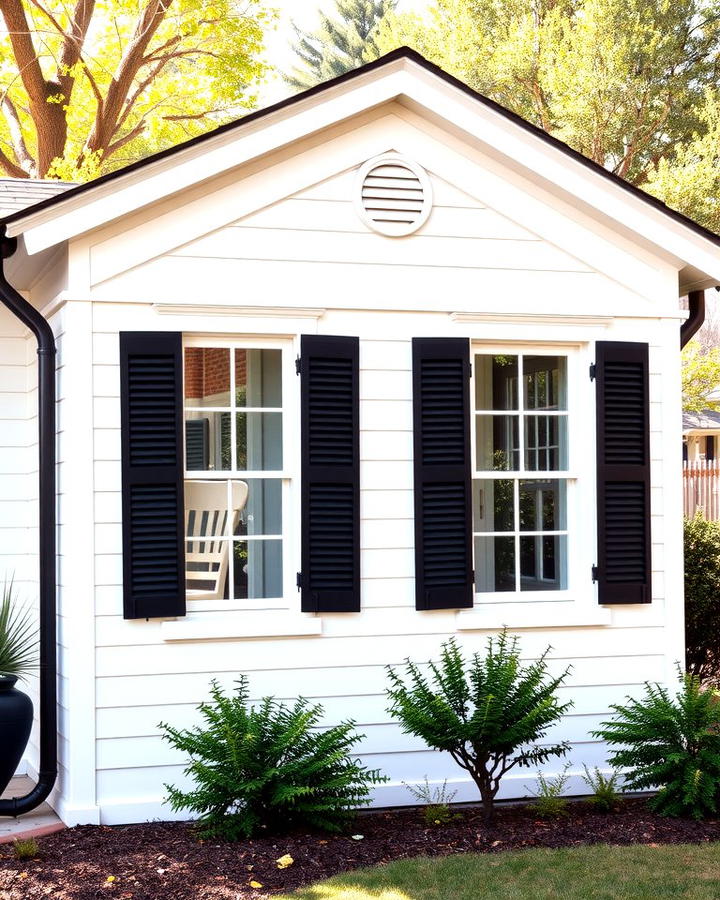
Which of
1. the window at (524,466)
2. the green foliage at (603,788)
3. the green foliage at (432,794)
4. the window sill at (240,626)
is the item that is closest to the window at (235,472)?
the window sill at (240,626)

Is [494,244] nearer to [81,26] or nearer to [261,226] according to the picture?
[261,226]

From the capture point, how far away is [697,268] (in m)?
7.33

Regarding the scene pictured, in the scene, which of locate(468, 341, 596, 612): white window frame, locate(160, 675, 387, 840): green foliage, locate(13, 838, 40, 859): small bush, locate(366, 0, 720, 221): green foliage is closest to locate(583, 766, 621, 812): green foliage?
locate(468, 341, 596, 612): white window frame

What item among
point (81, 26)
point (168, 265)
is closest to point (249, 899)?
point (168, 265)

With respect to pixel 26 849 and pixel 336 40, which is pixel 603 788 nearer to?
pixel 26 849

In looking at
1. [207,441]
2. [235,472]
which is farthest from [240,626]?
[207,441]

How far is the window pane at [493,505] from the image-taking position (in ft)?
24.3

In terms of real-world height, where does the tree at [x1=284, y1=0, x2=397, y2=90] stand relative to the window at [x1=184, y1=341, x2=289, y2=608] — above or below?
above

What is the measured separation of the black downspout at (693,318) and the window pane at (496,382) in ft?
3.88

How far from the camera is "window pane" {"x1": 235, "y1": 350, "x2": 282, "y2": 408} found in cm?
699

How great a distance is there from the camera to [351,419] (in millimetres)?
6836

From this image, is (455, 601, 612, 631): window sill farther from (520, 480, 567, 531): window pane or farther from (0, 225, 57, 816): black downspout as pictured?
(0, 225, 57, 816): black downspout

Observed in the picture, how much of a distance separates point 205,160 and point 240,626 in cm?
268

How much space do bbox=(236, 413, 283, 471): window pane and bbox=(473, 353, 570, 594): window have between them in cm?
127
